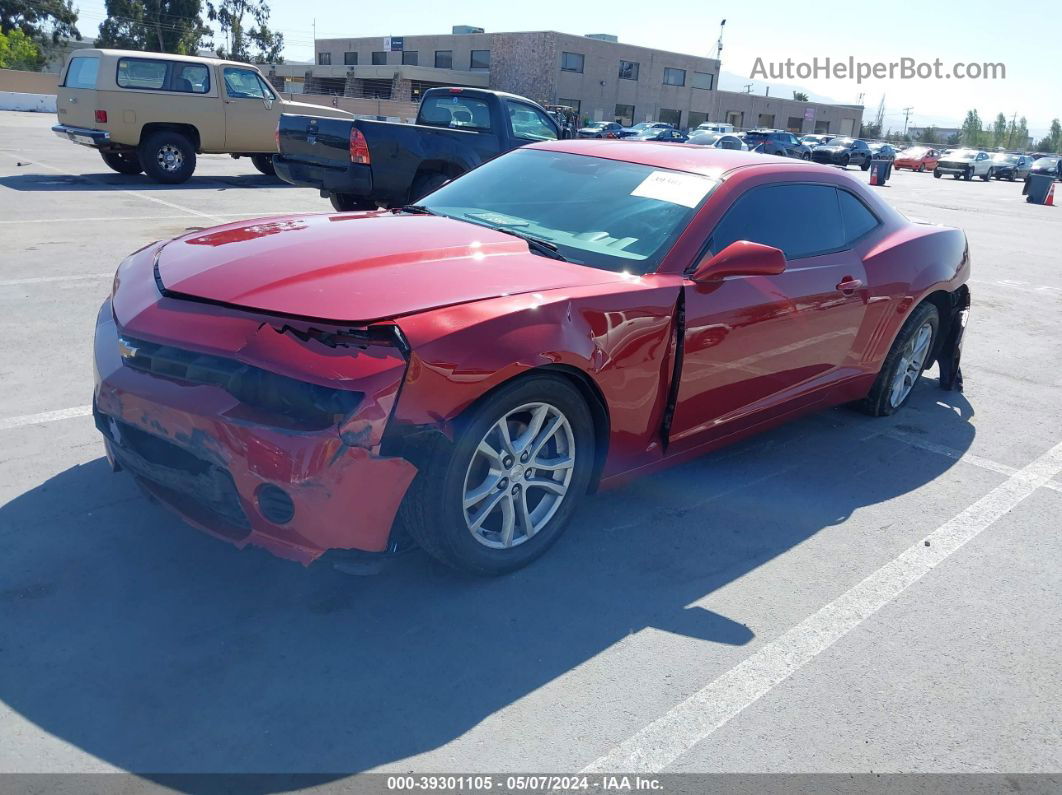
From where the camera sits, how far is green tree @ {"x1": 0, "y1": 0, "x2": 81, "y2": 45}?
61156mm

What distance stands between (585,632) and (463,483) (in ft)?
2.25

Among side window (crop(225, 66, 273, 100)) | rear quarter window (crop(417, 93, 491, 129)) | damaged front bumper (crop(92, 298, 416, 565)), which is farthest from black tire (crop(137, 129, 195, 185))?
damaged front bumper (crop(92, 298, 416, 565))

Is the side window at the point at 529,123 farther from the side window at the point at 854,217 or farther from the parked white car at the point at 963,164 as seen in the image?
the parked white car at the point at 963,164

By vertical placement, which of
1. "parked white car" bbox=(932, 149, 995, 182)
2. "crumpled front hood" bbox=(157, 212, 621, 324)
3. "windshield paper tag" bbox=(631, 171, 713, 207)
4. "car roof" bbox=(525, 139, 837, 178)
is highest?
"parked white car" bbox=(932, 149, 995, 182)

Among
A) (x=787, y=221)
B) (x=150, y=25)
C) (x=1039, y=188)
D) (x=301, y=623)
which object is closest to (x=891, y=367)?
(x=787, y=221)

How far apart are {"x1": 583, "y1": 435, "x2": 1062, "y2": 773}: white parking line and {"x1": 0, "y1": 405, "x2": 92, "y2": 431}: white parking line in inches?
131

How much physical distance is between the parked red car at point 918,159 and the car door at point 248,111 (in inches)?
1519

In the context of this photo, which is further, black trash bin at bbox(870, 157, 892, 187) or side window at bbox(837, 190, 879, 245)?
black trash bin at bbox(870, 157, 892, 187)

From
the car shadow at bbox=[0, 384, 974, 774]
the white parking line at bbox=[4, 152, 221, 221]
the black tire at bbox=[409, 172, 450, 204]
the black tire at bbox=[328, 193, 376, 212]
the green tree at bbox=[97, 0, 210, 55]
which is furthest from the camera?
the green tree at bbox=[97, 0, 210, 55]

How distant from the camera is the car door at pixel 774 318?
12.6 ft

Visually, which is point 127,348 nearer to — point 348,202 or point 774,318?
point 774,318

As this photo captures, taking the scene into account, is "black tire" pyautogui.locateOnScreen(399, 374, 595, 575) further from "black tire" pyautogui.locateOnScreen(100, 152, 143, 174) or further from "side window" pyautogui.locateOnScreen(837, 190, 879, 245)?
"black tire" pyautogui.locateOnScreen(100, 152, 143, 174)

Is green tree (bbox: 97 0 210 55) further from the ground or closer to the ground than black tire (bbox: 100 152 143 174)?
further from the ground

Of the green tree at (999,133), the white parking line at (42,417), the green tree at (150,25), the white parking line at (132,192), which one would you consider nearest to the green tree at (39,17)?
the green tree at (150,25)
